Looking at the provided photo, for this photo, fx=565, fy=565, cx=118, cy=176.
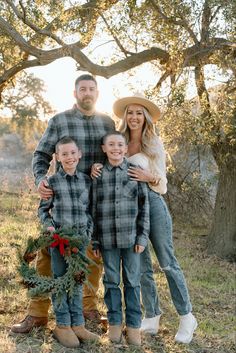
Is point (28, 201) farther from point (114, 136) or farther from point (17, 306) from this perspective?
point (114, 136)

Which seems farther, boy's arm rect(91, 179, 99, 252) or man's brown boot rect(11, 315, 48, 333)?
man's brown boot rect(11, 315, 48, 333)

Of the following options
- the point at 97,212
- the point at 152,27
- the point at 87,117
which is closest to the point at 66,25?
the point at 152,27

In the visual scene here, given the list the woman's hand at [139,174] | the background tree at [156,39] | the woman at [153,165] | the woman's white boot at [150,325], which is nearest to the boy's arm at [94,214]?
the woman's hand at [139,174]

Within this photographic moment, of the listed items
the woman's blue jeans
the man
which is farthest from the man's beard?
the woman's blue jeans

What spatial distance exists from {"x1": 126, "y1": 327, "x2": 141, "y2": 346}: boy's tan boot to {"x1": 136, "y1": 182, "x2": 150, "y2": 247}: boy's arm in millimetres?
805

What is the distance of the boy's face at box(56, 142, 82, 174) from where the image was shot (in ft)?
15.8

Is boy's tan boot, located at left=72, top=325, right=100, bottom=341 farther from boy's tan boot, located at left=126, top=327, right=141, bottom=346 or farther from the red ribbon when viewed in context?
the red ribbon

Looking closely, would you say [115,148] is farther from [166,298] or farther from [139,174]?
[166,298]

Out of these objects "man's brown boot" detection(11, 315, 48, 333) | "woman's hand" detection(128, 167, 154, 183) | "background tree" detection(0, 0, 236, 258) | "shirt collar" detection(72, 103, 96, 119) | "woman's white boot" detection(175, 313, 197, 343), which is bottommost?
"woman's white boot" detection(175, 313, 197, 343)

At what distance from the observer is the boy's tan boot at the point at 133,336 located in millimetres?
5102

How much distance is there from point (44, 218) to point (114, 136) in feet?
3.07

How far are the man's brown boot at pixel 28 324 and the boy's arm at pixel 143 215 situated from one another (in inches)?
47.8

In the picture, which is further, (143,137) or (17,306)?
(17,306)

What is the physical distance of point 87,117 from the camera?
5223mm
